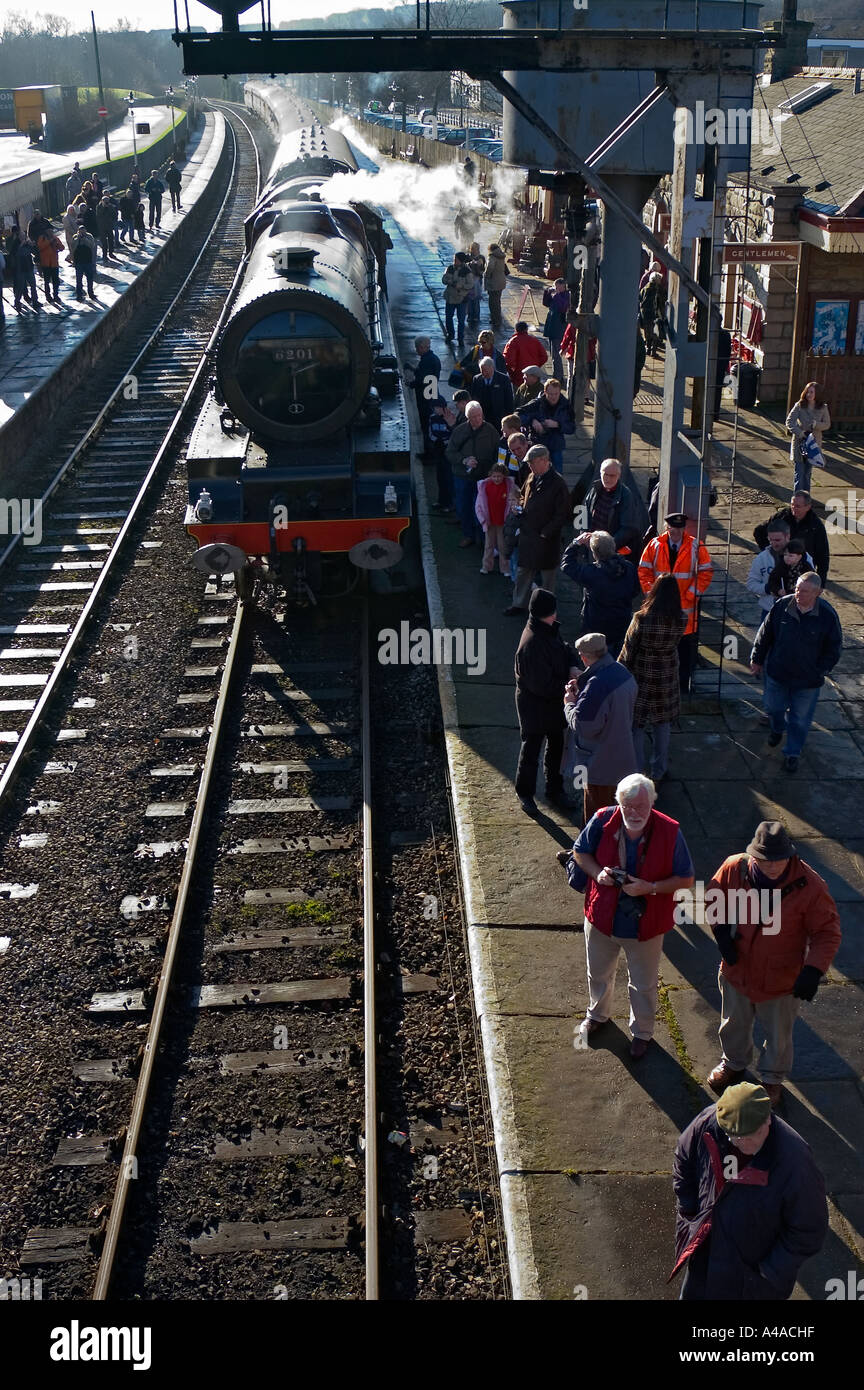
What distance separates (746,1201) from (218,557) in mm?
7933

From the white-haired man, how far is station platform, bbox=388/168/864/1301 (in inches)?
15.9

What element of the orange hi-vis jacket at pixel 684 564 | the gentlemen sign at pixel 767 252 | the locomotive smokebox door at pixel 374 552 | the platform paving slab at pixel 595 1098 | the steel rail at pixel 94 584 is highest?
the gentlemen sign at pixel 767 252

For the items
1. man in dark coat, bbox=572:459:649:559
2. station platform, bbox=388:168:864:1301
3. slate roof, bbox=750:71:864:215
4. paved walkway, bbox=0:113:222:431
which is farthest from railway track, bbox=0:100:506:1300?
slate roof, bbox=750:71:864:215

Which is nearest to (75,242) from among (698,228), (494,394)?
(494,394)

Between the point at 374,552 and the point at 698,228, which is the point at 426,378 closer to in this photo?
the point at 374,552

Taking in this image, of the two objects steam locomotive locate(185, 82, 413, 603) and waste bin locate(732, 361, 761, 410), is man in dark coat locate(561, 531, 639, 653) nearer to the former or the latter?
steam locomotive locate(185, 82, 413, 603)

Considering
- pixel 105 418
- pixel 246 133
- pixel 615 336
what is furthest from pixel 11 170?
pixel 246 133

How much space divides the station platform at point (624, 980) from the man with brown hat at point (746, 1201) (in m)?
0.77

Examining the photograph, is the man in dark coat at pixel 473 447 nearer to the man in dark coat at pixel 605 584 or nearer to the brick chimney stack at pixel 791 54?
the man in dark coat at pixel 605 584

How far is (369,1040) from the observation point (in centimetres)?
686

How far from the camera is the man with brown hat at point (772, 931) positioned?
5602mm

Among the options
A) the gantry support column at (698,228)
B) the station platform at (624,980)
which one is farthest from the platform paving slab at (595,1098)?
the gantry support column at (698,228)

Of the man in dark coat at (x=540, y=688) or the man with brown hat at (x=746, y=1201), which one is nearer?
the man with brown hat at (x=746, y=1201)

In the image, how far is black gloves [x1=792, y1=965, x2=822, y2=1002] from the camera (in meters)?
5.66
